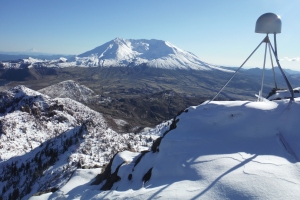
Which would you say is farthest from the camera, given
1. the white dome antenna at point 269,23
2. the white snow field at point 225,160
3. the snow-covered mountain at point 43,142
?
the snow-covered mountain at point 43,142

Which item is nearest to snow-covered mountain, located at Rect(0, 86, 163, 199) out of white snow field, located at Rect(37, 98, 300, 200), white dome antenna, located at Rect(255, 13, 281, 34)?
white snow field, located at Rect(37, 98, 300, 200)

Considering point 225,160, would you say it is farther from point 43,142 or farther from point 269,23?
point 43,142

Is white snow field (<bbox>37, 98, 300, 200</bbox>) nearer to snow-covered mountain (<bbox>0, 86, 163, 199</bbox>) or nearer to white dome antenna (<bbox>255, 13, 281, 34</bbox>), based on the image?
white dome antenna (<bbox>255, 13, 281, 34</bbox>)

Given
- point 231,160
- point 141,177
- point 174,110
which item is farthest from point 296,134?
point 174,110

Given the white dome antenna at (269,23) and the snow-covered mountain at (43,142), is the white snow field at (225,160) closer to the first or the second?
the white dome antenna at (269,23)


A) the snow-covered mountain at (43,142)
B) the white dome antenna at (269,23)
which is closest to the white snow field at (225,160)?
the white dome antenna at (269,23)

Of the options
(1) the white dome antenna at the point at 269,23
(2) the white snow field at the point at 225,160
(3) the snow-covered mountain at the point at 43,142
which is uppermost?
(1) the white dome antenna at the point at 269,23

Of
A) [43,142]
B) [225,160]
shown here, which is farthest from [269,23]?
[43,142]
